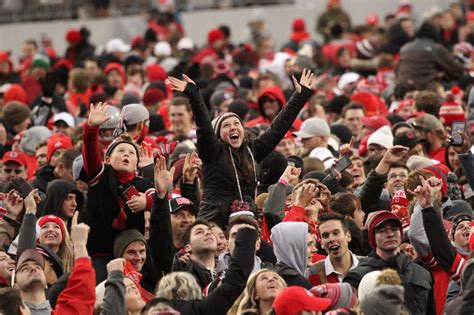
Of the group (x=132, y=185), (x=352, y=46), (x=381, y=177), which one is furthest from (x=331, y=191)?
(x=352, y=46)

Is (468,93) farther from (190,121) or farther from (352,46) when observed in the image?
(352,46)

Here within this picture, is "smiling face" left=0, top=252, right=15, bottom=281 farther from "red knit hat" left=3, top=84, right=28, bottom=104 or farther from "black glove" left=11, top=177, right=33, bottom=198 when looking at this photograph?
"red knit hat" left=3, top=84, right=28, bottom=104

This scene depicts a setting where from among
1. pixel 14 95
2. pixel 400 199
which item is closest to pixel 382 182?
pixel 400 199

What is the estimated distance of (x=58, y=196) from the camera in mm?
15438

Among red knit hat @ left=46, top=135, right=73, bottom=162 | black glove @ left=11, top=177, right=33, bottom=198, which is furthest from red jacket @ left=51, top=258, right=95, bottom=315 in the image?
red knit hat @ left=46, top=135, right=73, bottom=162

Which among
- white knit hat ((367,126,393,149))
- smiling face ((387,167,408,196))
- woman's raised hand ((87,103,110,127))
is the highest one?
woman's raised hand ((87,103,110,127))

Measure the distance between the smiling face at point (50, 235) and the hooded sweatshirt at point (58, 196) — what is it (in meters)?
1.16

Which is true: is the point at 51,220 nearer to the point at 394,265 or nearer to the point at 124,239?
the point at 124,239

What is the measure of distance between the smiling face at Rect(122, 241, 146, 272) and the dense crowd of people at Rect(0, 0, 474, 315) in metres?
0.01

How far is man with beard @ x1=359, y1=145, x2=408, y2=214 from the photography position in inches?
586

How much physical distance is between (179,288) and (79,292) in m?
0.74

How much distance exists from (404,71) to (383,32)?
28.0ft

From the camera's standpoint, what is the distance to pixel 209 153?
47.8ft

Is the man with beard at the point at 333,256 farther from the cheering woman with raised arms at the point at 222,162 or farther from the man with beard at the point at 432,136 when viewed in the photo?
the man with beard at the point at 432,136
